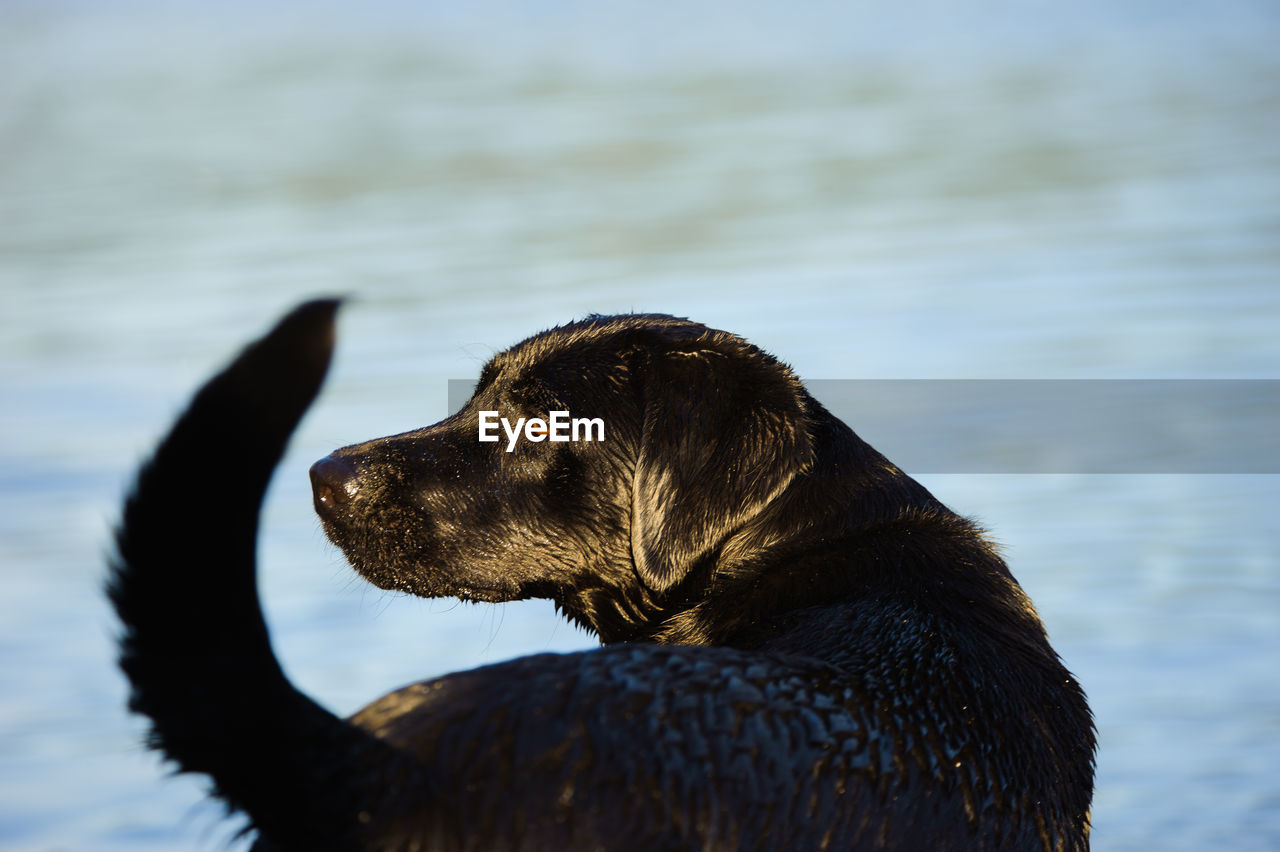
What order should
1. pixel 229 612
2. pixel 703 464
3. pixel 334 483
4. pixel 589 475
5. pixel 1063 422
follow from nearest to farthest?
pixel 229 612, pixel 703 464, pixel 589 475, pixel 334 483, pixel 1063 422

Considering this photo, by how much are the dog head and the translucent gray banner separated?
85.6 inches

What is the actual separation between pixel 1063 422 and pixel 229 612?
4.33 m

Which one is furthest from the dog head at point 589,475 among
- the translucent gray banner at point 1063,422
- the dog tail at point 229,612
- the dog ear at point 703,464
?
the translucent gray banner at point 1063,422

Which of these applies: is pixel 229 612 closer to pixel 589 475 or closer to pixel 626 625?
pixel 589 475

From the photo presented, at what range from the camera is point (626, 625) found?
296 cm

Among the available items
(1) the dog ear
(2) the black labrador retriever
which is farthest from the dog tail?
(1) the dog ear

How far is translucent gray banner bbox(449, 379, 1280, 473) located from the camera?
17.4 feet

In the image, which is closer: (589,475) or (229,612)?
(229,612)

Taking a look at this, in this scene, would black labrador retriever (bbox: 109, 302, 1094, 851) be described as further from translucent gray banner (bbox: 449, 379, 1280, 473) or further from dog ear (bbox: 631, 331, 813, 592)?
translucent gray banner (bbox: 449, 379, 1280, 473)

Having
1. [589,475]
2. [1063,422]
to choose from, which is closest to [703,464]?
[589,475]

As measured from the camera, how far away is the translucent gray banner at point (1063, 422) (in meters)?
5.31

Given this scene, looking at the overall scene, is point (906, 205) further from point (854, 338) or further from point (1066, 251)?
point (854, 338)

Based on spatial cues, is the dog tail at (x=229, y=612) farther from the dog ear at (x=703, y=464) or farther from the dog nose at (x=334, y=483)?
the dog nose at (x=334, y=483)

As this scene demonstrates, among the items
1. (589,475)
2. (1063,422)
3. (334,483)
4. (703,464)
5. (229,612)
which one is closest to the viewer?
(229,612)
